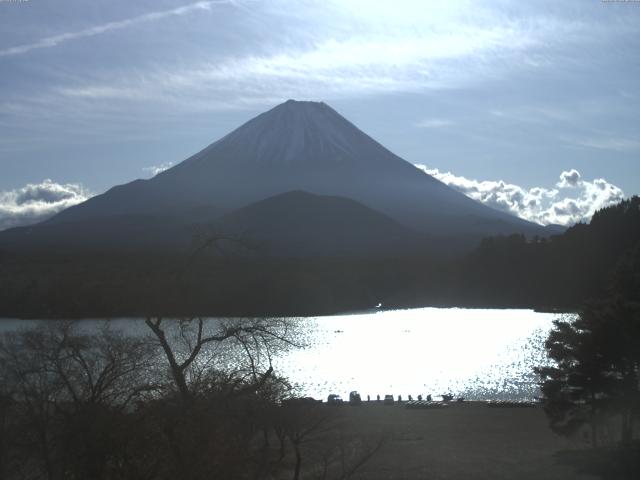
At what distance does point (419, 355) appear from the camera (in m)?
32.6

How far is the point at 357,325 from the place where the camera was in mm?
45406

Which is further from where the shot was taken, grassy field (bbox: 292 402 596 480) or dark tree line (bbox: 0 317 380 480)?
grassy field (bbox: 292 402 596 480)

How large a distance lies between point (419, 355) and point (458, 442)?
18228 millimetres

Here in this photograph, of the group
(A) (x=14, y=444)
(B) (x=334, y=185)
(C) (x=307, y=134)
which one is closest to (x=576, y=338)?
(A) (x=14, y=444)

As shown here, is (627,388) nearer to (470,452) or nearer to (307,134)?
(470,452)

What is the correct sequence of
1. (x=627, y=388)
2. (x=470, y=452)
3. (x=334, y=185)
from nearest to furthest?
1. (x=627, y=388)
2. (x=470, y=452)
3. (x=334, y=185)

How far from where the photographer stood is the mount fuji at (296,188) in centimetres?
8762

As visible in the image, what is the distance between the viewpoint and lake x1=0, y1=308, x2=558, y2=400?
23.7 metres

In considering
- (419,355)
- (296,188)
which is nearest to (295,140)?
(296,188)

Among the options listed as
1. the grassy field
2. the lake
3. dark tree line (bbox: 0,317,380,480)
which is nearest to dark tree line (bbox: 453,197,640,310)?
the lake

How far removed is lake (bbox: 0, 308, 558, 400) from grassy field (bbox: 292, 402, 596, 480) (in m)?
3.24

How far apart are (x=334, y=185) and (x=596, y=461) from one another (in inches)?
3833

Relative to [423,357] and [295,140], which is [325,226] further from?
[423,357]

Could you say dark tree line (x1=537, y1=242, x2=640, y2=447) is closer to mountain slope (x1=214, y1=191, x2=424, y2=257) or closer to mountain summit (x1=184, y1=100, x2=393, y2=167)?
mountain slope (x1=214, y1=191, x2=424, y2=257)
